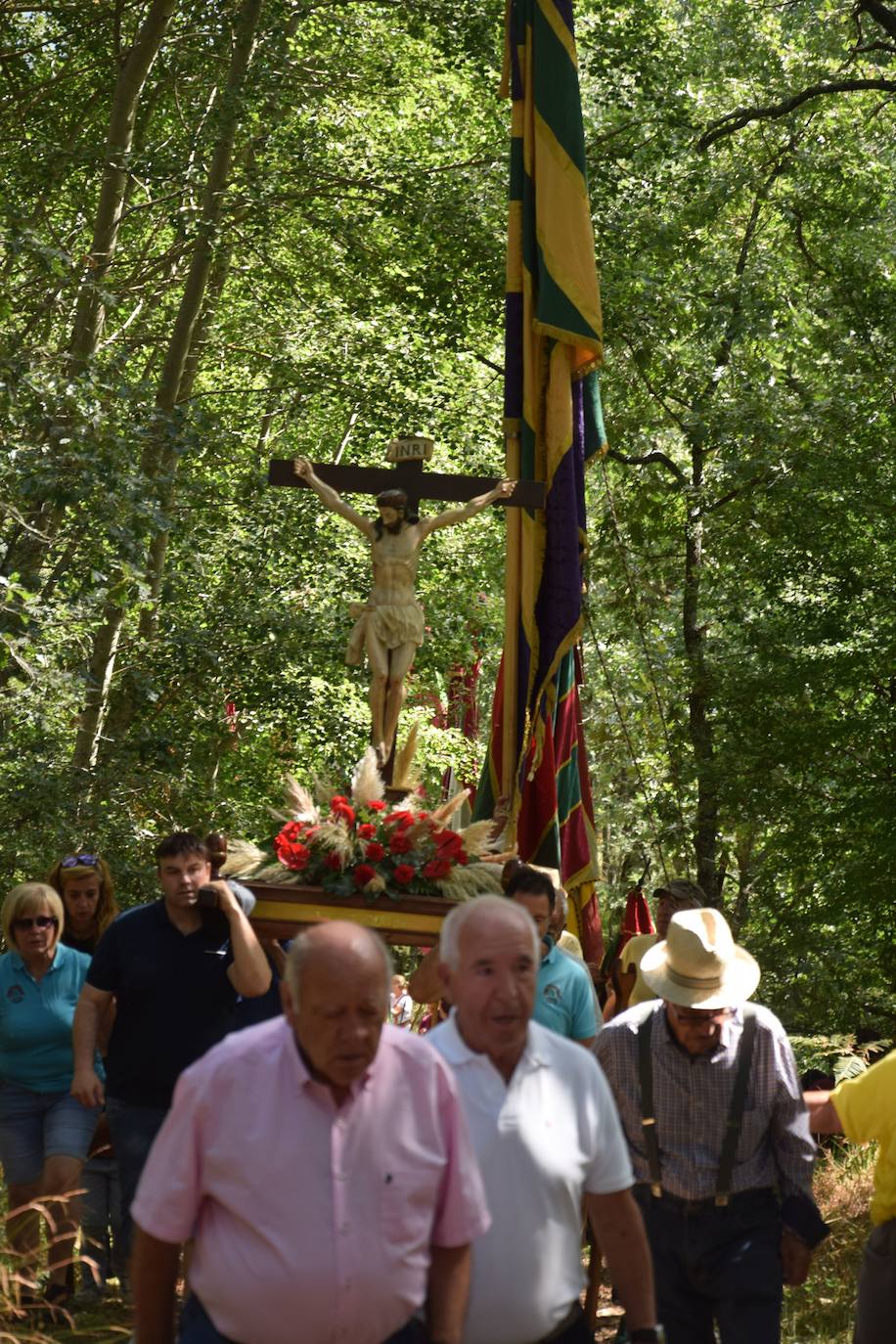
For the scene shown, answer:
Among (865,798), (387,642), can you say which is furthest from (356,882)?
(865,798)

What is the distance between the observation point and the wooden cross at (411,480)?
31.6ft

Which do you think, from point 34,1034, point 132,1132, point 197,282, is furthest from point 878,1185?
point 197,282

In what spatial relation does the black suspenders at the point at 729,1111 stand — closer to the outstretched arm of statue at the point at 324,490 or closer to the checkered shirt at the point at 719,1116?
the checkered shirt at the point at 719,1116

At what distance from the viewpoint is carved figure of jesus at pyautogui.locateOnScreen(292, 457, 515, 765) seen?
31.0 feet

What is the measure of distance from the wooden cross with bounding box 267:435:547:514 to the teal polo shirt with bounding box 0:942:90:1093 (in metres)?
3.39

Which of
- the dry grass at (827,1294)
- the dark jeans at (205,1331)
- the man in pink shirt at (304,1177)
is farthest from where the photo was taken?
the dry grass at (827,1294)

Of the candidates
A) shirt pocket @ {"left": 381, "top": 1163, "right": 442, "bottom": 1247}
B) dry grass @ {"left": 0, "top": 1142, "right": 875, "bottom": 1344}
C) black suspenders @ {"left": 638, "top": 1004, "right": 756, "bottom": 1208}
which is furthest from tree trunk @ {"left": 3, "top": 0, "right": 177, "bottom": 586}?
shirt pocket @ {"left": 381, "top": 1163, "right": 442, "bottom": 1247}

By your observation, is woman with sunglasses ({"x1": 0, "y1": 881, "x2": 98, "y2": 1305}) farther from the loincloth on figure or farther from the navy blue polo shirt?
the loincloth on figure

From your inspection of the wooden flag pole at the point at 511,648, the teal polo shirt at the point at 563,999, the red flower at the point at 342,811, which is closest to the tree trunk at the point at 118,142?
the wooden flag pole at the point at 511,648

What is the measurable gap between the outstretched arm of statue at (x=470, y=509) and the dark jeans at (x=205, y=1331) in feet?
20.2

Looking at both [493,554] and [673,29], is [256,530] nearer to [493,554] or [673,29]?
[493,554]

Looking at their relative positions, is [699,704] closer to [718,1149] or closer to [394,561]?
[394,561]

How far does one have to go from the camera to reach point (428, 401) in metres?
19.4

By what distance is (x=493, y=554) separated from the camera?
79.7 ft
